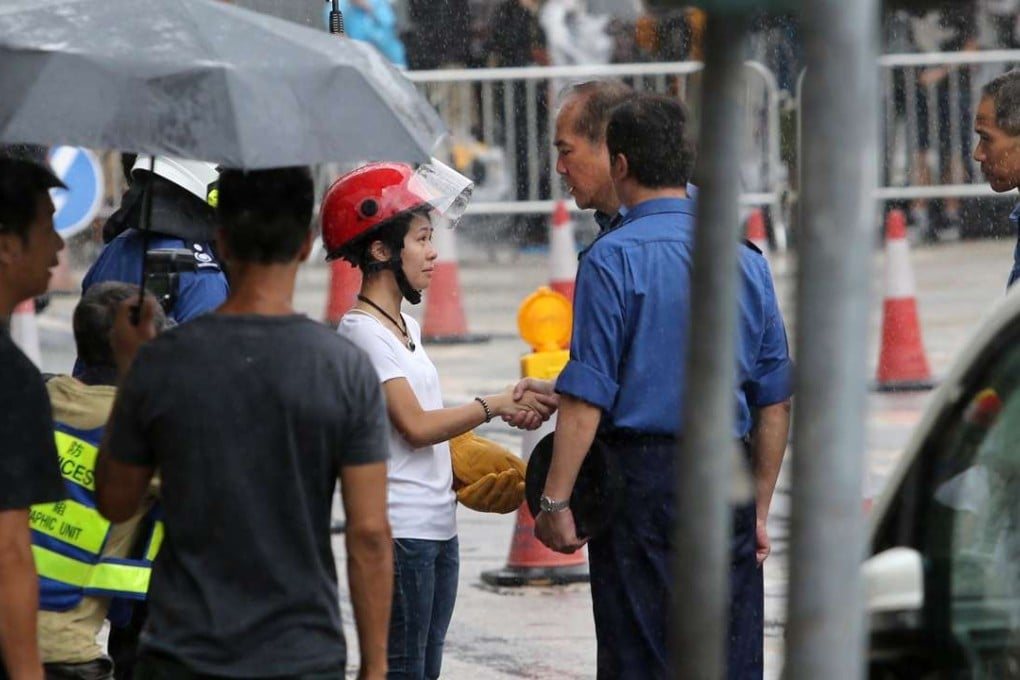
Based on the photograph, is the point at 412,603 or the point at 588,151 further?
the point at 588,151

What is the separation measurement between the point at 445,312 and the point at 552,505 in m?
8.39

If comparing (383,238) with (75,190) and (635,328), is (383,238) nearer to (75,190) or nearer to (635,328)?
(635,328)

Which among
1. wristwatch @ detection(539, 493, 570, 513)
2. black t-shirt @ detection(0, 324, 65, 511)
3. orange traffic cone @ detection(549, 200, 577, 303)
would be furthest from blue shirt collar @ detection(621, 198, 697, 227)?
orange traffic cone @ detection(549, 200, 577, 303)

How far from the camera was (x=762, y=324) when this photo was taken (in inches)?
180

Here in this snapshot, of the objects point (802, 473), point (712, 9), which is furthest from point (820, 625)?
point (712, 9)

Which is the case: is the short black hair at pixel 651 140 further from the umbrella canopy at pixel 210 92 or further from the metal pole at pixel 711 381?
the metal pole at pixel 711 381

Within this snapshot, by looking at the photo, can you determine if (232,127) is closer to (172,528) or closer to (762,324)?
(172,528)

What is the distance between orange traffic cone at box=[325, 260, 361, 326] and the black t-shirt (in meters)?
8.39

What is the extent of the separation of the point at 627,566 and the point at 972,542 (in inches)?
50.2

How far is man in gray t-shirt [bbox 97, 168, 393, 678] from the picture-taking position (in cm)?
327

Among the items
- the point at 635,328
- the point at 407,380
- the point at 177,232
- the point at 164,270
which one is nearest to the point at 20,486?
the point at 164,270

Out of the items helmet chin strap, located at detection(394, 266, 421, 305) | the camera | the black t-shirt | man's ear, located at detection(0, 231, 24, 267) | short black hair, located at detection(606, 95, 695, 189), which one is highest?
short black hair, located at detection(606, 95, 695, 189)

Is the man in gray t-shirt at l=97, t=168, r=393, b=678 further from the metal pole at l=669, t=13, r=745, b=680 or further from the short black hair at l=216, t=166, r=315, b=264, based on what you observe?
the metal pole at l=669, t=13, r=745, b=680

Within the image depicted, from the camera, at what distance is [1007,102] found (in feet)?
19.2
